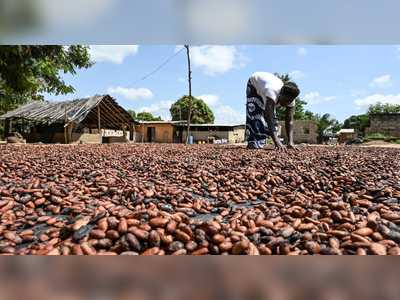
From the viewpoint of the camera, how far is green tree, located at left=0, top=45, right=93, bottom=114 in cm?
841

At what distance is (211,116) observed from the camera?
122ft

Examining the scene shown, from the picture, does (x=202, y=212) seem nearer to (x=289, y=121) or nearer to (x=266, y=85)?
(x=266, y=85)

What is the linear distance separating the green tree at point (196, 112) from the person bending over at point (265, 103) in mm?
29020

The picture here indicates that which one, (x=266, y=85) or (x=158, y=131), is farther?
(x=158, y=131)

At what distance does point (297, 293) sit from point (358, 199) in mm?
1010

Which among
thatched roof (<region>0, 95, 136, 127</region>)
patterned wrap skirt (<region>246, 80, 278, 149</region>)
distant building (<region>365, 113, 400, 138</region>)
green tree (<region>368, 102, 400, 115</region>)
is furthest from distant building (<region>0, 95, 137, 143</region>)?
green tree (<region>368, 102, 400, 115</region>)

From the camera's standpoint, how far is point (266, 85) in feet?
16.4

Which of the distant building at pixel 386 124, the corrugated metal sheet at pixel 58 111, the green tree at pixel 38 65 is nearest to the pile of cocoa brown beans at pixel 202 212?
the green tree at pixel 38 65

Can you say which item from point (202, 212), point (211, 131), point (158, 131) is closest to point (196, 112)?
point (211, 131)

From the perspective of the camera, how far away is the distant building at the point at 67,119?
1509 centimetres

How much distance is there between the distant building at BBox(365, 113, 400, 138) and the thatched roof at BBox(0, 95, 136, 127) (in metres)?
15.0

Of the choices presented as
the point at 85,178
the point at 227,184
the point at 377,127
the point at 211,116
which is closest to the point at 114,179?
the point at 85,178

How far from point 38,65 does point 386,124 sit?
20.1 metres

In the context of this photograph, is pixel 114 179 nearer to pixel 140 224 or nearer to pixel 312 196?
pixel 140 224
